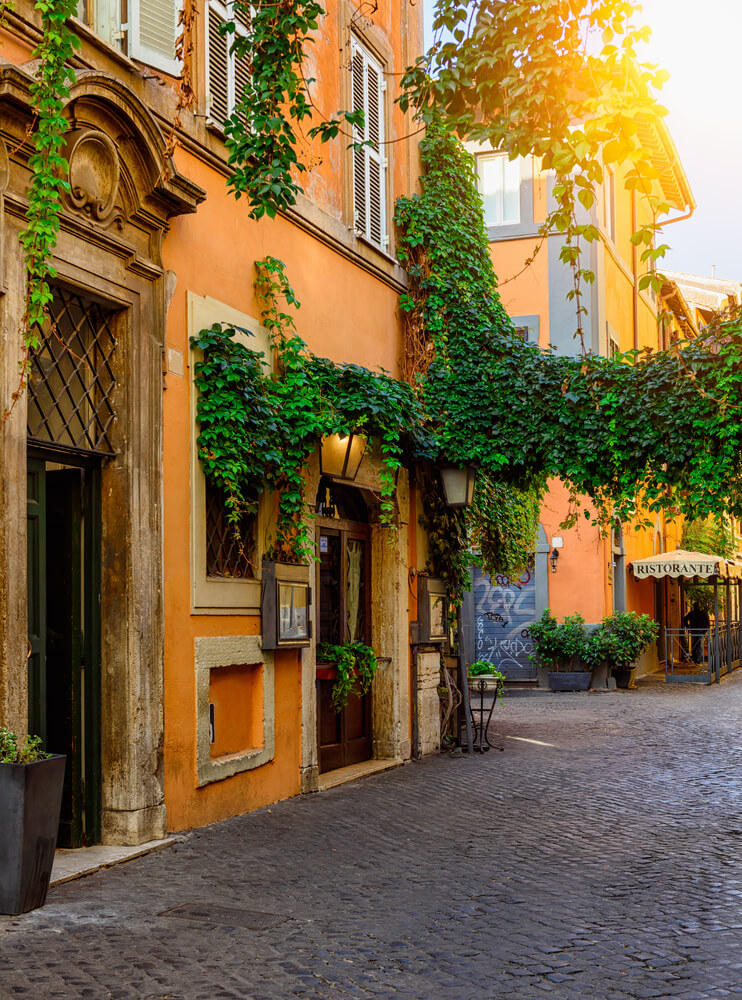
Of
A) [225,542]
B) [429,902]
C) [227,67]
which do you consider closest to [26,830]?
[429,902]

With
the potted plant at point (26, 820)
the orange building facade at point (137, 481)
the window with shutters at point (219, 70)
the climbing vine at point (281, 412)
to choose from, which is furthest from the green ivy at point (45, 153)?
the window with shutters at point (219, 70)

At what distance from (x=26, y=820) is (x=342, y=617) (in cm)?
558

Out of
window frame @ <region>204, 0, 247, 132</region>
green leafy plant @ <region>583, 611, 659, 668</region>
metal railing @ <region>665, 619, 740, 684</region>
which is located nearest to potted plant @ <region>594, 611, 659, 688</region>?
green leafy plant @ <region>583, 611, 659, 668</region>

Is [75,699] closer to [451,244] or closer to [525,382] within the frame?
[525,382]

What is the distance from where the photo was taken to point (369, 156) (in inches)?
432

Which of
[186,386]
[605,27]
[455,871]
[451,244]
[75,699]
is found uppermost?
[451,244]

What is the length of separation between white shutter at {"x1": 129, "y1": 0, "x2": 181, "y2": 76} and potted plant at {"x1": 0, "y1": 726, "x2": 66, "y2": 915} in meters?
4.21

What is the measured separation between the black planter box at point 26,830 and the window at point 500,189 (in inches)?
718

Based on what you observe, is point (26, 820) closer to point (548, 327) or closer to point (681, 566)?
point (548, 327)

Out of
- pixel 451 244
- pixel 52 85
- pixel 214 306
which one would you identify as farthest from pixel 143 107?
pixel 451 244

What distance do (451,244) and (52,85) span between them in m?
6.56

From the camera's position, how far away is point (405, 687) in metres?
11.1

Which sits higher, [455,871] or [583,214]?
[583,214]

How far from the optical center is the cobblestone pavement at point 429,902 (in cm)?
426
